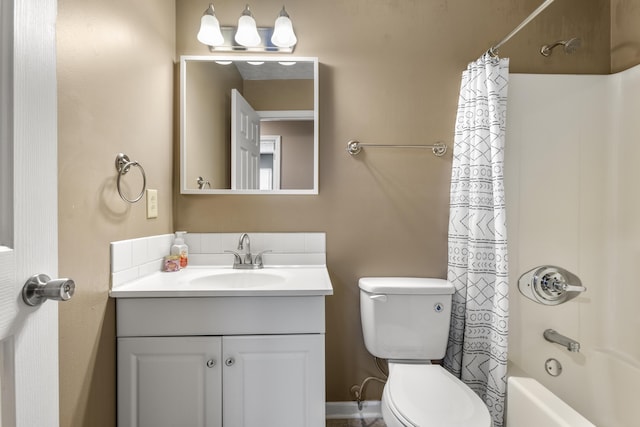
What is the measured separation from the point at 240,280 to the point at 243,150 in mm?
686

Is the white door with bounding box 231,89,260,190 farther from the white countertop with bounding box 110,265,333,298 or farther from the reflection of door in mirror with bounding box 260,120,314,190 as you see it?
the white countertop with bounding box 110,265,333,298

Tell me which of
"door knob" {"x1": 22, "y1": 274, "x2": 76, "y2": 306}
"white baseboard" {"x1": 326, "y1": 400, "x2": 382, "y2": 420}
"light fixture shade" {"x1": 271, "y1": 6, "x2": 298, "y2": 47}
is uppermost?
"light fixture shade" {"x1": 271, "y1": 6, "x2": 298, "y2": 47}

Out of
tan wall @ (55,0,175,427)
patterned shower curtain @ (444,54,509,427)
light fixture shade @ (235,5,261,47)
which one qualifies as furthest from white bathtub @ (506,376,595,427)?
light fixture shade @ (235,5,261,47)

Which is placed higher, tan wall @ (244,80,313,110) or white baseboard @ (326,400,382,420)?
tan wall @ (244,80,313,110)

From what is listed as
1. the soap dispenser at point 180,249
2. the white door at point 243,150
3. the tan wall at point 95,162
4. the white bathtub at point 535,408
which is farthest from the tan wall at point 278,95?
the white bathtub at point 535,408

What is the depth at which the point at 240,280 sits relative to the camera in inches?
59.5

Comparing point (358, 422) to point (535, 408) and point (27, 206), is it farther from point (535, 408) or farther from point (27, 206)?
point (27, 206)

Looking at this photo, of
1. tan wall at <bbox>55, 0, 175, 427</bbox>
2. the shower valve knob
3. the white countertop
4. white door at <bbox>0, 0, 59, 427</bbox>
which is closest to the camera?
white door at <bbox>0, 0, 59, 427</bbox>

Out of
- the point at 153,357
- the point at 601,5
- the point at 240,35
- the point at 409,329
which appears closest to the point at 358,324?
the point at 409,329

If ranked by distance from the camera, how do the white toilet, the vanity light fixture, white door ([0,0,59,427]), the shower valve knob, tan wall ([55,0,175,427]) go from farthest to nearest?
the vanity light fixture, the white toilet, the shower valve knob, tan wall ([55,0,175,427]), white door ([0,0,59,427])

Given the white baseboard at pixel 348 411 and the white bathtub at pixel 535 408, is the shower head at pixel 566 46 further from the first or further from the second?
the white baseboard at pixel 348 411

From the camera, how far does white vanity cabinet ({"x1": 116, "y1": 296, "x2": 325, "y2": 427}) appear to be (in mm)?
1187

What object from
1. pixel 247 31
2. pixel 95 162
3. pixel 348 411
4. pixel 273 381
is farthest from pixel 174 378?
pixel 247 31

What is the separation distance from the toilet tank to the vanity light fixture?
1.34 metres
